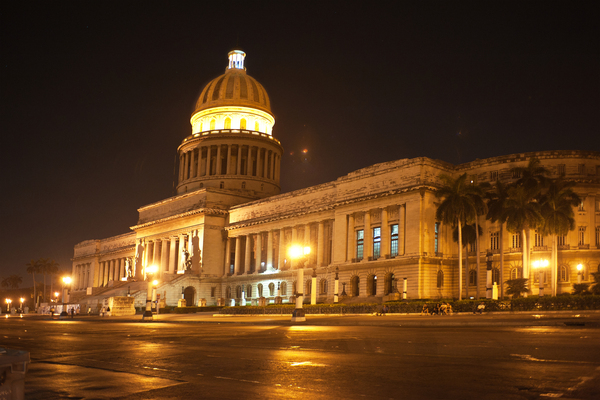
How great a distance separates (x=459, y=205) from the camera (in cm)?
5322

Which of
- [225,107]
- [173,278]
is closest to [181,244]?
[173,278]

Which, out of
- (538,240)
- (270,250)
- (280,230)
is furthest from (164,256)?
(538,240)

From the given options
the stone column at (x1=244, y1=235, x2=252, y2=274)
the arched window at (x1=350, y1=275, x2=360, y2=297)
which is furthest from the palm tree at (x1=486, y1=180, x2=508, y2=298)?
the stone column at (x1=244, y1=235, x2=252, y2=274)

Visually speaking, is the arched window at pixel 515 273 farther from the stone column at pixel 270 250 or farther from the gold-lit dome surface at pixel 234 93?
the gold-lit dome surface at pixel 234 93

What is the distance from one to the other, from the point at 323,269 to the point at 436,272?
1706 cm

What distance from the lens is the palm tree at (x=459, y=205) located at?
53.2 meters

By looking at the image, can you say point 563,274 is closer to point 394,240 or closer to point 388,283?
point 394,240

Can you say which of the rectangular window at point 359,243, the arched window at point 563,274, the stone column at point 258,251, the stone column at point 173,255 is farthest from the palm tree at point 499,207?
the stone column at point 173,255

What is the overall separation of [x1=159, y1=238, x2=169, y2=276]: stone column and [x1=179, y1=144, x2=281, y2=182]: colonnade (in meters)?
14.3

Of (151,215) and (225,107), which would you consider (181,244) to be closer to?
(151,215)

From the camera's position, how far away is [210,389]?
29.6ft

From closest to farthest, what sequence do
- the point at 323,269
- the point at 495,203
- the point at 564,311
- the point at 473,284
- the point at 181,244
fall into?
the point at 564,311 → the point at 495,203 → the point at 473,284 → the point at 323,269 → the point at 181,244

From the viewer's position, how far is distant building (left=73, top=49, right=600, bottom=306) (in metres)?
57.1

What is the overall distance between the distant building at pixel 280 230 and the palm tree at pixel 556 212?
358 cm
